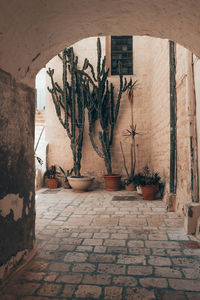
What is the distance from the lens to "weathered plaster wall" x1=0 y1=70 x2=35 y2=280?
1841mm

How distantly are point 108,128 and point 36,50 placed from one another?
5196 millimetres

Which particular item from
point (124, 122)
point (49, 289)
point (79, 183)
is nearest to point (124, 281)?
point (49, 289)

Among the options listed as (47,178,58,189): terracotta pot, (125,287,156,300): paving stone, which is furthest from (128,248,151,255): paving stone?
(47,178,58,189): terracotta pot

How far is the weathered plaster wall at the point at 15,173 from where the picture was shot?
1.84 meters

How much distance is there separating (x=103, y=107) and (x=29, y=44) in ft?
16.6

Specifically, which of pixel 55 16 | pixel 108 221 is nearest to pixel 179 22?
pixel 55 16

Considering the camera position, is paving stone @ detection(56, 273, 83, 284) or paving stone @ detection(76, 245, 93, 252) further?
paving stone @ detection(76, 245, 93, 252)

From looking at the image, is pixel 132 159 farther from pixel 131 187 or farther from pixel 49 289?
pixel 49 289

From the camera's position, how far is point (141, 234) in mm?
2982

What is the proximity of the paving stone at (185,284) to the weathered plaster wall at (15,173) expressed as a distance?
1.29 metres

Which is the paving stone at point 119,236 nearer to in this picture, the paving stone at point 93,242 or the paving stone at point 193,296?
the paving stone at point 93,242

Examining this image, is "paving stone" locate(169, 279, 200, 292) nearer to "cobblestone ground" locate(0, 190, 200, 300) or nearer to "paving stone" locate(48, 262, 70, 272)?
"cobblestone ground" locate(0, 190, 200, 300)

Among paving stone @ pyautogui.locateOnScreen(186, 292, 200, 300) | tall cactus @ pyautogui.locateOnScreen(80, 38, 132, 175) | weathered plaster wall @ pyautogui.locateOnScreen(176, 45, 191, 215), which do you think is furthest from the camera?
tall cactus @ pyautogui.locateOnScreen(80, 38, 132, 175)

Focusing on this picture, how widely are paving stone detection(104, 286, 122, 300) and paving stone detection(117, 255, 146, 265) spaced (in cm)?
44
